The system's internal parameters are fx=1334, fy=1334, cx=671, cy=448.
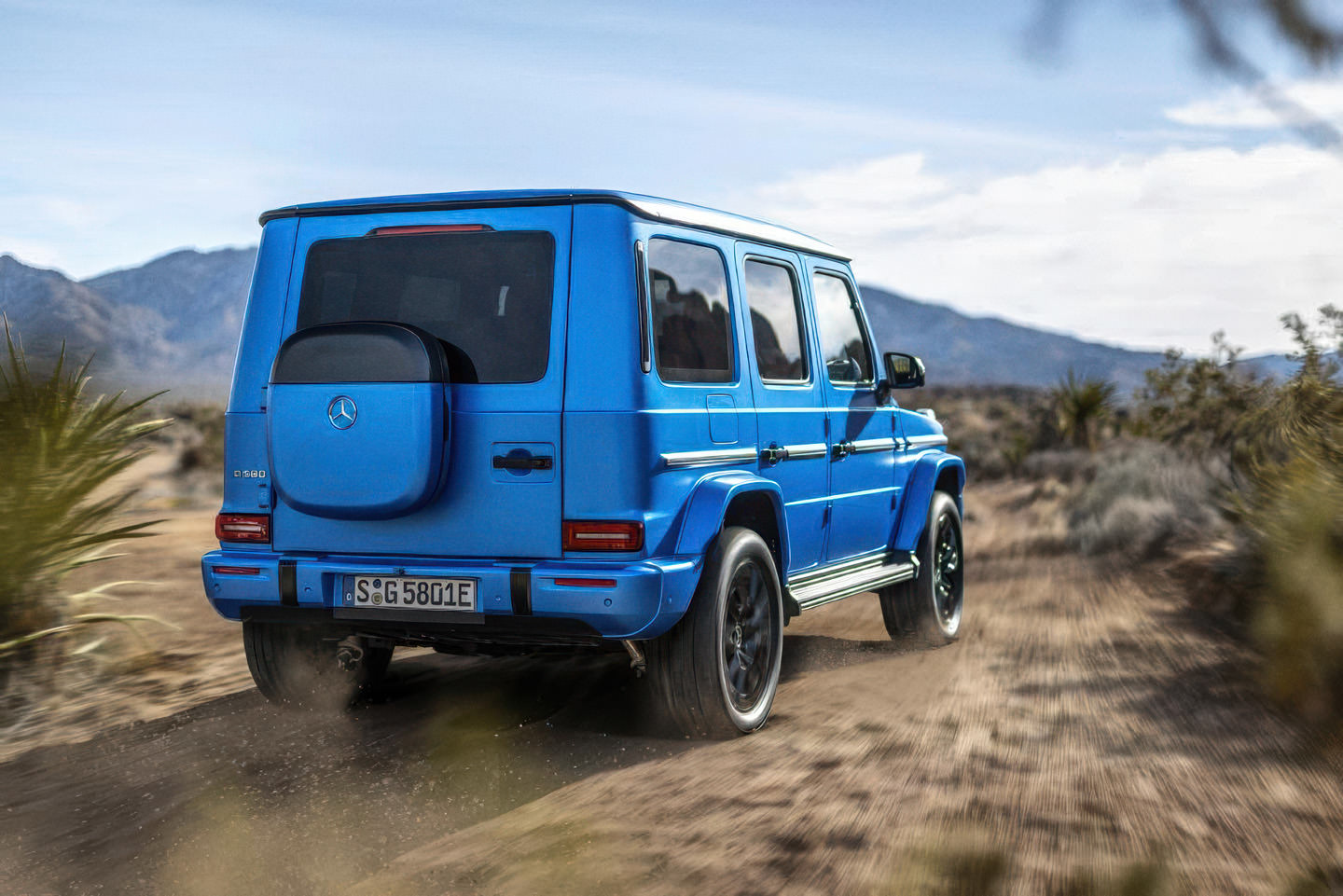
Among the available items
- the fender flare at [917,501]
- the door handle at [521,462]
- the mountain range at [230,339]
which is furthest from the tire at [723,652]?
the mountain range at [230,339]

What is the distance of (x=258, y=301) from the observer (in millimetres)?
5285

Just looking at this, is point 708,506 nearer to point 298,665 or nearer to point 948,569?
point 298,665

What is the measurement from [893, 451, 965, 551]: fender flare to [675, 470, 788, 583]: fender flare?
218 centimetres

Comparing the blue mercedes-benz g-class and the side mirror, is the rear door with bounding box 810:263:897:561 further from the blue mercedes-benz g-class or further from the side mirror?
the blue mercedes-benz g-class

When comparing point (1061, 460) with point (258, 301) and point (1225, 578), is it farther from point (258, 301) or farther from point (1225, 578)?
point (258, 301)

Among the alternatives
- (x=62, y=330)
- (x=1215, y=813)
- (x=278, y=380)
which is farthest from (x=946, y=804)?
(x=62, y=330)

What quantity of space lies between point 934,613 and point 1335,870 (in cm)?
390

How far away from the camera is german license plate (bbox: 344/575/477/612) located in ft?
15.9

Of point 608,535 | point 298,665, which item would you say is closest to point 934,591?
point 608,535

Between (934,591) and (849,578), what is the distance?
3.96ft

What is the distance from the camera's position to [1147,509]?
11789 mm

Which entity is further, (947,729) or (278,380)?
(947,729)

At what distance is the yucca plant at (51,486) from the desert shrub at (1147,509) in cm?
767

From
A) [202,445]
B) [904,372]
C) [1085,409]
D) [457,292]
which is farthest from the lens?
[202,445]
